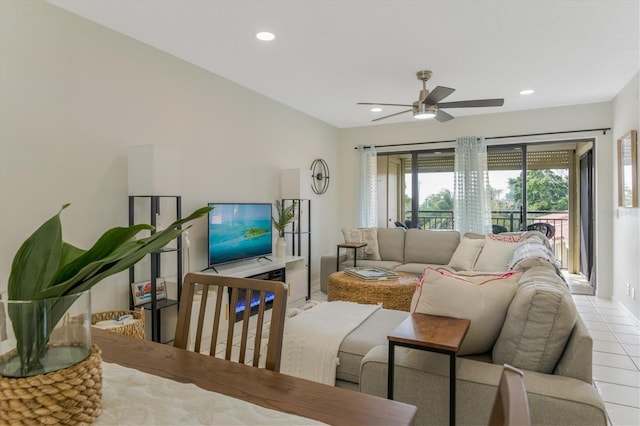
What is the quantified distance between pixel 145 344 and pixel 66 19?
2.61m

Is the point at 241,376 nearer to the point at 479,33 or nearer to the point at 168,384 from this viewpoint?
the point at 168,384

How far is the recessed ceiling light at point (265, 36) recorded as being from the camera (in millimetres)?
3131

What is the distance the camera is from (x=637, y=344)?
3516 mm

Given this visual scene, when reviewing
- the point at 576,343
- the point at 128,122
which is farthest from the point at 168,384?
the point at 128,122

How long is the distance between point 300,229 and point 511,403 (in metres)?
4.96

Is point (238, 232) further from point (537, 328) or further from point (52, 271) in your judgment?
point (52, 271)

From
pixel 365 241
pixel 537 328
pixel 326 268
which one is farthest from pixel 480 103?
pixel 326 268

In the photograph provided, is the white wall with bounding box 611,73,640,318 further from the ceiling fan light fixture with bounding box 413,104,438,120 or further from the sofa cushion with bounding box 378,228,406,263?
the sofa cushion with bounding box 378,228,406,263

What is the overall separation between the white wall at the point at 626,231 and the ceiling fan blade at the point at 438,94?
6.88 ft

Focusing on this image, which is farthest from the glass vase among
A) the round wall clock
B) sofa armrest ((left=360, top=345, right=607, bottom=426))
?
the round wall clock

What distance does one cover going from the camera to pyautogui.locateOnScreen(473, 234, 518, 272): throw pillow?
14.6 feet

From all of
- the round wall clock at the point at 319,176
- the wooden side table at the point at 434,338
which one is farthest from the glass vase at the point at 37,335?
the round wall clock at the point at 319,176

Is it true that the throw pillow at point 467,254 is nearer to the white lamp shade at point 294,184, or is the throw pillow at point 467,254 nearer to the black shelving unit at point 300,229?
the black shelving unit at point 300,229

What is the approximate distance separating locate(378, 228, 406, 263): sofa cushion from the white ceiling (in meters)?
2.01
